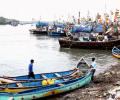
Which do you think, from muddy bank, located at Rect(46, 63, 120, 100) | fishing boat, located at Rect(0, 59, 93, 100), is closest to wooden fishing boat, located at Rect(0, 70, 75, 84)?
fishing boat, located at Rect(0, 59, 93, 100)

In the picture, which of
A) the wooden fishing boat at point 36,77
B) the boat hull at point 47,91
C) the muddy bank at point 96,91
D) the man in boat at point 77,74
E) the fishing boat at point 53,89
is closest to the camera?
the boat hull at point 47,91

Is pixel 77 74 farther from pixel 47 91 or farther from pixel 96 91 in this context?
pixel 47 91

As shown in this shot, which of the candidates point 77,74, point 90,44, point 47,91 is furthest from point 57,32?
point 47,91

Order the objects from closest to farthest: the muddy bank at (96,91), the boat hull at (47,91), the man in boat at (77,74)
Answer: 1. the boat hull at (47,91)
2. the muddy bank at (96,91)
3. the man in boat at (77,74)

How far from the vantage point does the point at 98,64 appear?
37.7m

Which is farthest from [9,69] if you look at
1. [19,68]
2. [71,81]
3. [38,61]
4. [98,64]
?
[71,81]

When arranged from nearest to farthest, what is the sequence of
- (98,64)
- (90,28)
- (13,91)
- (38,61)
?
1. (13,91)
2. (98,64)
3. (38,61)
4. (90,28)

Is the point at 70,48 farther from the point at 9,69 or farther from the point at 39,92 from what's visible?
the point at 39,92

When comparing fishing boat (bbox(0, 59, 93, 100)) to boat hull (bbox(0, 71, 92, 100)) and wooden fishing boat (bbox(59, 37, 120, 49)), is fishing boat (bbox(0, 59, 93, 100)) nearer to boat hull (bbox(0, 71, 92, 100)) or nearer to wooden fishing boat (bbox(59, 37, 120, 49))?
boat hull (bbox(0, 71, 92, 100))

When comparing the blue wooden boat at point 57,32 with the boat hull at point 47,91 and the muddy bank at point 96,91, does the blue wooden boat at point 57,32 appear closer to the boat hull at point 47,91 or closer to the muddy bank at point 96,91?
the muddy bank at point 96,91

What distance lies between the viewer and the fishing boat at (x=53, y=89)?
1875 cm

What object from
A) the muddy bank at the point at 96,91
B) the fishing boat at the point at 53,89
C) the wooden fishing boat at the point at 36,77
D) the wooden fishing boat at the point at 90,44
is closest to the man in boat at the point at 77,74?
the fishing boat at the point at 53,89

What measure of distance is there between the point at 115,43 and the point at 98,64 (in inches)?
480

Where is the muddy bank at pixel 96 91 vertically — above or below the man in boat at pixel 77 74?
below
